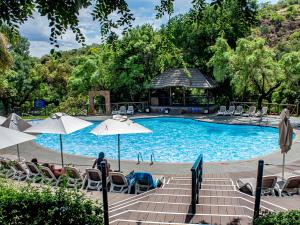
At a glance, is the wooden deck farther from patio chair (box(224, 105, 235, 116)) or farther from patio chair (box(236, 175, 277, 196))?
patio chair (box(224, 105, 235, 116))

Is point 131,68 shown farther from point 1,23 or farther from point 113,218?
point 1,23

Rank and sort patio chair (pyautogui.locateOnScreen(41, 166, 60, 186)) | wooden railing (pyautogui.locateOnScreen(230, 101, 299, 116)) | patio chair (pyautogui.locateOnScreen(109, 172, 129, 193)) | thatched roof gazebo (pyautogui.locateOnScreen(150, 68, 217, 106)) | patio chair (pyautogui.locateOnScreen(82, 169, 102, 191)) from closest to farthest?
patio chair (pyautogui.locateOnScreen(109, 172, 129, 193))
patio chair (pyautogui.locateOnScreen(82, 169, 102, 191))
patio chair (pyautogui.locateOnScreen(41, 166, 60, 186))
wooden railing (pyautogui.locateOnScreen(230, 101, 299, 116))
thatched roof gazebo (pyautogui.locateOnScreen(150, 68, 217, 106))

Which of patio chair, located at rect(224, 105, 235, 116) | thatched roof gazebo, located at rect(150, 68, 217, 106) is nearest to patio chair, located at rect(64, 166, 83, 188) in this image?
patio chair, located at rect(224, 105, 235, 116)

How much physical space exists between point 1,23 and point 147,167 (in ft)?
28.0

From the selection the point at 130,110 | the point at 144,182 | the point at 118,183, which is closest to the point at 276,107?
the point at 130,110

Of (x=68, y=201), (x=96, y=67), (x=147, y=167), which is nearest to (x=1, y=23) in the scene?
(x=68, y=201)

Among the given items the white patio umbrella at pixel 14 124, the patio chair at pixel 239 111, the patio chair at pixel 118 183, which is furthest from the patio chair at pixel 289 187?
the patio chair at pixel 239 111

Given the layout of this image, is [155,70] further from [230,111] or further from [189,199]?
[189,199]

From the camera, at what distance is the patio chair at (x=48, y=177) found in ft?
29.5

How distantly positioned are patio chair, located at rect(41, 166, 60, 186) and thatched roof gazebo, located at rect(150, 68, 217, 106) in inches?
674

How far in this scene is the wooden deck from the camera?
5809mm

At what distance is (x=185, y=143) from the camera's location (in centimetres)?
1734

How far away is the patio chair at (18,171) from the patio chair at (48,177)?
0.92 meters

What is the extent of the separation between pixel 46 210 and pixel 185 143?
41.5 ft
